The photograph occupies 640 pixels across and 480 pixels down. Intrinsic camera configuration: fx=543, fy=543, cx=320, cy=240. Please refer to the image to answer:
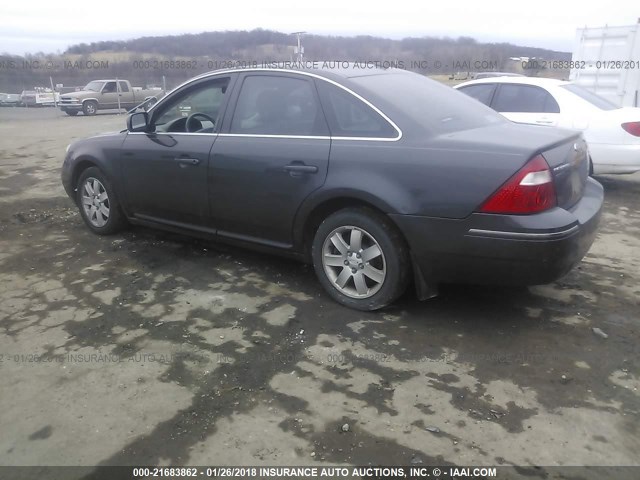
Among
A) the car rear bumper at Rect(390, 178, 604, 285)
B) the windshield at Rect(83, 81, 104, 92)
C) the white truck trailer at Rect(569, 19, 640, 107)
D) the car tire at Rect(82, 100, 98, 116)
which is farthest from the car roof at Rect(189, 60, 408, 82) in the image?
the windshield at Rect(83, 81, 104, 92)

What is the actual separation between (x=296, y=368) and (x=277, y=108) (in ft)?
6.31

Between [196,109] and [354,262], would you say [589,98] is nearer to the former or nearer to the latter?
[354,262]

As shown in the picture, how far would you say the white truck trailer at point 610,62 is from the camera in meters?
10.6

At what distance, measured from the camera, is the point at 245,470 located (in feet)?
7.45

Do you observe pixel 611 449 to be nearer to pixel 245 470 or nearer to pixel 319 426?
pixel 319 426

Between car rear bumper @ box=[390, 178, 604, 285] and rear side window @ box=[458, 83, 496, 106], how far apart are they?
4.33 meters

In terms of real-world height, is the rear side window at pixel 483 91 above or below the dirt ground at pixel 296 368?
above

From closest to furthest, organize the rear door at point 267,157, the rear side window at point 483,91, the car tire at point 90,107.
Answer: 1. the rear door at point 267,157
2. the rear side window at point 483,91
3. the car tire at point 90,107

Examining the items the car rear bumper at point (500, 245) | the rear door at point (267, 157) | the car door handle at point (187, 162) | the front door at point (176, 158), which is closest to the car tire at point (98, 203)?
the front door at point (176, 158)

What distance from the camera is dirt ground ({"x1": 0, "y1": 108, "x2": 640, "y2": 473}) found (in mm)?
2412

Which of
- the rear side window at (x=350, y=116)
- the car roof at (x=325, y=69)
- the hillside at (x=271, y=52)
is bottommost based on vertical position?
the rear side window at (x=350, y=116)

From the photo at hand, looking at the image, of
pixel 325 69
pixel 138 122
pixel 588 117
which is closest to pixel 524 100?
pixel 588 117

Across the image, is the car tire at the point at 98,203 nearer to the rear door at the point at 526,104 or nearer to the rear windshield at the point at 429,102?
the rear windshield at the point at 429,102

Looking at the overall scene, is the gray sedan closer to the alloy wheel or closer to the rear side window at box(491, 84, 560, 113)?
the alloy wheel
